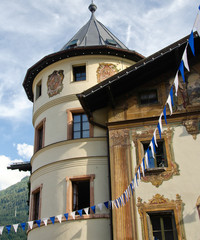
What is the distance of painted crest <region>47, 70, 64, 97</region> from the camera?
53.5 ft

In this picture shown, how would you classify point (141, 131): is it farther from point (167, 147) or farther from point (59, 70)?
point (59, 70)

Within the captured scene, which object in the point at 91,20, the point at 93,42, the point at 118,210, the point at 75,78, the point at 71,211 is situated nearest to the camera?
the point at 118,210

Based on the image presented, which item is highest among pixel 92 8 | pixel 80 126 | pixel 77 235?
pixel 92 8

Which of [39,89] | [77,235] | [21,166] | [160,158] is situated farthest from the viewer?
[21,166]

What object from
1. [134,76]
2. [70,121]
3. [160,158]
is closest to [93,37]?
[134,76]

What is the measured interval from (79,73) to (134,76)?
344 centimetres

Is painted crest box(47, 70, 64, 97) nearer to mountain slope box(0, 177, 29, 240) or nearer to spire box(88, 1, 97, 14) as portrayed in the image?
spire box(88, 1, 97, 14)

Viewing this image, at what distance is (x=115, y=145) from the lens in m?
13.4

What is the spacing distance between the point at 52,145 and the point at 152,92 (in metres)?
4.91

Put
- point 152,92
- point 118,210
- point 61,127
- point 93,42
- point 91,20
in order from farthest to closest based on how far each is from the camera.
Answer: point 91,20 → point 93,42 → point 61,127 → point 152,92 → point 118,210

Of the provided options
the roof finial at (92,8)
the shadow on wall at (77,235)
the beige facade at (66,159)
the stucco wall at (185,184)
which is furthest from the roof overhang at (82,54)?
the shadow on wall at (77,235)

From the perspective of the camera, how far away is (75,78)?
54.4 feet

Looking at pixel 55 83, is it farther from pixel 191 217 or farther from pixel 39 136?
pixel 191 217

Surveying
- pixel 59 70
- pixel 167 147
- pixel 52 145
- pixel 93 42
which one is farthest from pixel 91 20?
pixel 167 147
